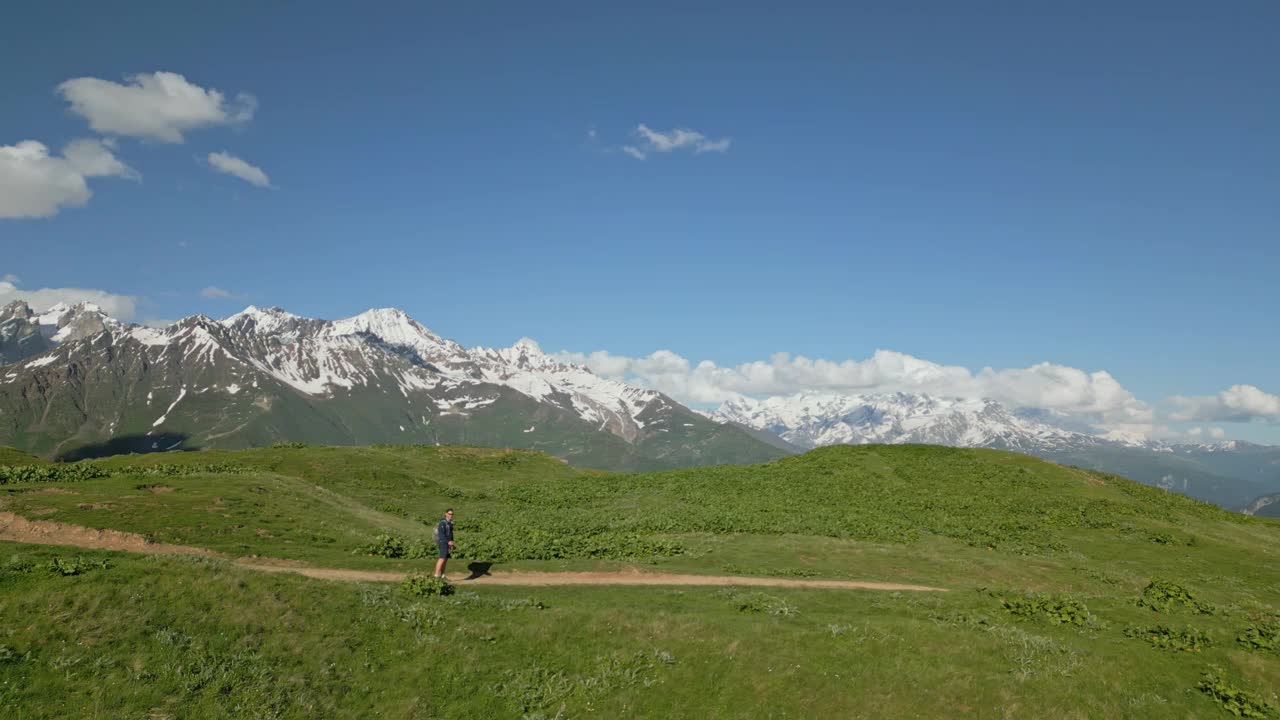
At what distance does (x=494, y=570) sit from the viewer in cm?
3759

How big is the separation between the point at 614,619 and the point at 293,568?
61.1 ft

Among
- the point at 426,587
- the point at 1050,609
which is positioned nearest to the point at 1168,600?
the point at 1050,609

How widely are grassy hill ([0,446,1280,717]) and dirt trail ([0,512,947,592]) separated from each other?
1.04 meters

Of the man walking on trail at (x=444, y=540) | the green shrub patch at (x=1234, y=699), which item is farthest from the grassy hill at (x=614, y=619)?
the man walking on trail at (x=444, y=540)

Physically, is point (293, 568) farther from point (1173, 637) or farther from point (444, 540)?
point (1173, 637)

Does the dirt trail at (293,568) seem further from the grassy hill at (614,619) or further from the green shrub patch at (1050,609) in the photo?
the green shrub patch at (1050,609)

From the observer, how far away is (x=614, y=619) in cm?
2670

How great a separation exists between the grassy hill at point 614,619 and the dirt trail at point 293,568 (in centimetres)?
104

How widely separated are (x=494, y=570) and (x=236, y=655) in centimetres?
1819

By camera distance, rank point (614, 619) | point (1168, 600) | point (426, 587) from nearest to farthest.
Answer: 1. point (614, 619)
2. point (426, 587)
3. point (1168, 600)

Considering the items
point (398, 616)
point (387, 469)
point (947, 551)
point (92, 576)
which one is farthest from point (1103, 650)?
point (387, 469)

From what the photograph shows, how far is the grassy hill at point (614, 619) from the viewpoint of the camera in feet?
64.2

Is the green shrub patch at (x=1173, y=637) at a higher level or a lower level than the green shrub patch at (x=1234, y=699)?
higher

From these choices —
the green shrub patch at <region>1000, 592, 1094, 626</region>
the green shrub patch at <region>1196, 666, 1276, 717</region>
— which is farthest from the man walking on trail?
the green shrub patch at <region>1196, 666, 1276, 717</region>
